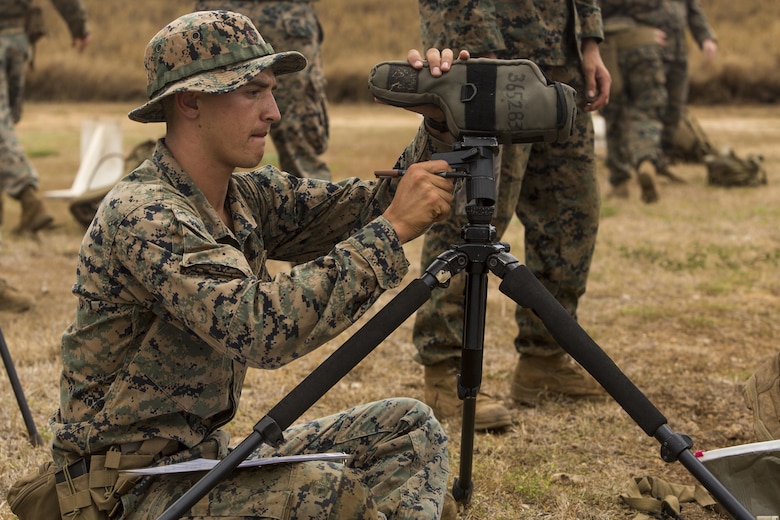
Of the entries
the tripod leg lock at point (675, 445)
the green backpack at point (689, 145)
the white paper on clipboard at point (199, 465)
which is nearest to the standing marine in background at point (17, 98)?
the white paper on clipboard at point (199, 465)

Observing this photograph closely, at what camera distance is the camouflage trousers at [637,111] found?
29.3ft

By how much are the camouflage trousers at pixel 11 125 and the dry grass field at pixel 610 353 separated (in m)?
0.45

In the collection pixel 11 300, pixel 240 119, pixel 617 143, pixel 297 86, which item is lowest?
pixel 617 143

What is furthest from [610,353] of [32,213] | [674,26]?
[674,26]

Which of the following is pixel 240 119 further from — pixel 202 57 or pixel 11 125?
pixel 11 125

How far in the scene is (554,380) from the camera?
3941mm

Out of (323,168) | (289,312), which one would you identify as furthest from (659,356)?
(289,312)

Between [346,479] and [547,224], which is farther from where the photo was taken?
[547,224]

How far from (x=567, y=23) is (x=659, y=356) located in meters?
1.72

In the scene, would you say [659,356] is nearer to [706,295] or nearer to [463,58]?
[706,295]

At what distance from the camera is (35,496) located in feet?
7.60

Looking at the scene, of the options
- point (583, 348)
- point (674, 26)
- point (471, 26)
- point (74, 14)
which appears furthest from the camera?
point (674, 26)

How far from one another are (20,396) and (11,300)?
2166mm

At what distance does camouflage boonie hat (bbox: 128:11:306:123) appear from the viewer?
2.21 meters
